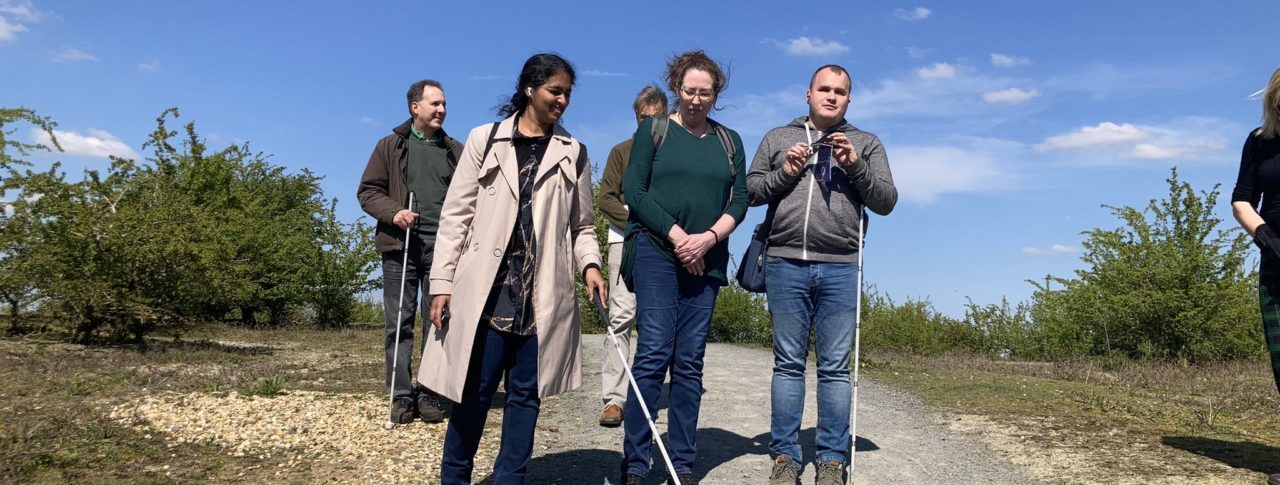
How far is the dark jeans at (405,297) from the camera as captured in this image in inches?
243

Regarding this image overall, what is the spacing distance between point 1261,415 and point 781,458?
5384 mm

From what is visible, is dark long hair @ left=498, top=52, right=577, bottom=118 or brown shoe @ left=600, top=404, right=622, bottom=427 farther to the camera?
brown shoe @ left=600, top=404, right=622, bottom=427

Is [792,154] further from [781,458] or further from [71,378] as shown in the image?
[71,378]

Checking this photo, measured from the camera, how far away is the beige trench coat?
12.3 ft

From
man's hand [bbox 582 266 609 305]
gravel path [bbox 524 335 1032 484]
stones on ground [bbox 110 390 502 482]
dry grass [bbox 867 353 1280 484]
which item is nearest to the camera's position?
man's hand [bbox 582 266 609 305]

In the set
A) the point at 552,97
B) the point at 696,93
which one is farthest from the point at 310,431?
the point at 696,93

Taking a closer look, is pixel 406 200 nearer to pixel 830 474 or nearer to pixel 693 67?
pixel 693 67

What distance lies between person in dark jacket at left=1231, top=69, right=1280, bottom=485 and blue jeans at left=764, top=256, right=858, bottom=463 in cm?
227

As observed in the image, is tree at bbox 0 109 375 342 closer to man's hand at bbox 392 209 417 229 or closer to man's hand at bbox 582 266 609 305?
man's hand at bbox 392 209 417 229

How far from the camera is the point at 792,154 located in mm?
4430

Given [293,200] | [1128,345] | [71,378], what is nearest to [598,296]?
[71,378]

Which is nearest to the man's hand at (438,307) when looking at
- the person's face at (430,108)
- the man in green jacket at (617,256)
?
the man in green jacket at (617,256)

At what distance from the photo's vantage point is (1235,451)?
6.01m

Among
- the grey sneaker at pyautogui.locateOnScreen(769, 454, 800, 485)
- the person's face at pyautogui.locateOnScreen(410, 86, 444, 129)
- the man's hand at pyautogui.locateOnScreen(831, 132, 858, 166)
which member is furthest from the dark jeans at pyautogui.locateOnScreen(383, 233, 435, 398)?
the man's hand at pyautogui.locateOnScreen(831, 132, 858, 166)
